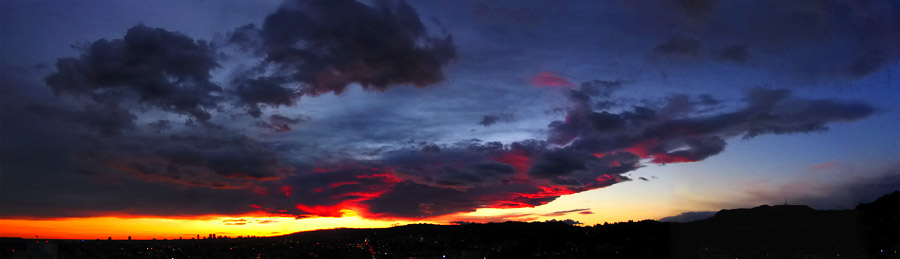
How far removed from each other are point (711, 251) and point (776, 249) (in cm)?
1854

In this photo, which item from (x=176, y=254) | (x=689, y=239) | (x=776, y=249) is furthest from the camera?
(x=176, y=254)

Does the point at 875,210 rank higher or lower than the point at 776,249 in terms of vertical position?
higher

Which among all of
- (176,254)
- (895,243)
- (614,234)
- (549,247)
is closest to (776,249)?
(895,243)

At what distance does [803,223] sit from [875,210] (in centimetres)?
2054

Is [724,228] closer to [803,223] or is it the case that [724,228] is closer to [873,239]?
[803,223]

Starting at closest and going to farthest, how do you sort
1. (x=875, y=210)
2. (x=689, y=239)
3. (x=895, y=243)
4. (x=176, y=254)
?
(x=895, y=243) → (x=875, y=210) → (x=689, y=239) → (x=176, y=254)

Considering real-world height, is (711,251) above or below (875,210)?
below

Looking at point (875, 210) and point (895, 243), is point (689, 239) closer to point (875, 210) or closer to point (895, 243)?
point (875, 210)

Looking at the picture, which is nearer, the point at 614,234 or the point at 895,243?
the point at 895,243

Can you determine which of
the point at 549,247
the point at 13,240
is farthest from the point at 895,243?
the point at 13,240

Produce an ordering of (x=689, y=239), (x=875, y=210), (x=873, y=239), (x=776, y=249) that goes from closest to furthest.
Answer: (x=873, y=239) < (x=875, y=210) < (x=776, y=249) < (x=689, y=239)

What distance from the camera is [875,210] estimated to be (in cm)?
14825

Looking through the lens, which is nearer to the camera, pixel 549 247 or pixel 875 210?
pixel 875 210

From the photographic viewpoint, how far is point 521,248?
646 ft
